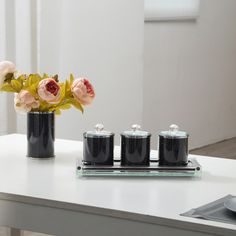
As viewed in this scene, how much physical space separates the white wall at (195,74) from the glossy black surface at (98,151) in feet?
12.0

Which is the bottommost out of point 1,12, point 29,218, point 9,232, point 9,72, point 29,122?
point 9,232

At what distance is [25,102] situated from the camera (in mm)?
2072

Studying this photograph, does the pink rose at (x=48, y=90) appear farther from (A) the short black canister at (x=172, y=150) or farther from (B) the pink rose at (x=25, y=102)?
(A) the short black canister at (x=172, y=150)

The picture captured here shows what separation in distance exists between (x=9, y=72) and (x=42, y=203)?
0.69m

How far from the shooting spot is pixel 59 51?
3.98 metres

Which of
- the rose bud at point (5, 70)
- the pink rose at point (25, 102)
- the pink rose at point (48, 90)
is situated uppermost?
the rose bud at point (5, 70)

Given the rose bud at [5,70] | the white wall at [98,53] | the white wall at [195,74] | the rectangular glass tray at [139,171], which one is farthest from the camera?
the white wall at [195,74]

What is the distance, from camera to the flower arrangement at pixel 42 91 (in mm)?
2035

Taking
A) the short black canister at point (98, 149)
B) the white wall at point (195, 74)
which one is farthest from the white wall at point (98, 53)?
the short black canister at point (98, 149)

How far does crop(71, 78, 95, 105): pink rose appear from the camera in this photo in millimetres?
2084

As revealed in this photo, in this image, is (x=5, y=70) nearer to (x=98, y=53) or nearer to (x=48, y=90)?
(x=48, y=90)

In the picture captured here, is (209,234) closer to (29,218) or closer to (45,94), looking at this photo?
(29,218)

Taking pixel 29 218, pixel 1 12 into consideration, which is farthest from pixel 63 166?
pixel 1 12

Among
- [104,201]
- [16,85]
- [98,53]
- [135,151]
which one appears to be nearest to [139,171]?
[135,151]
